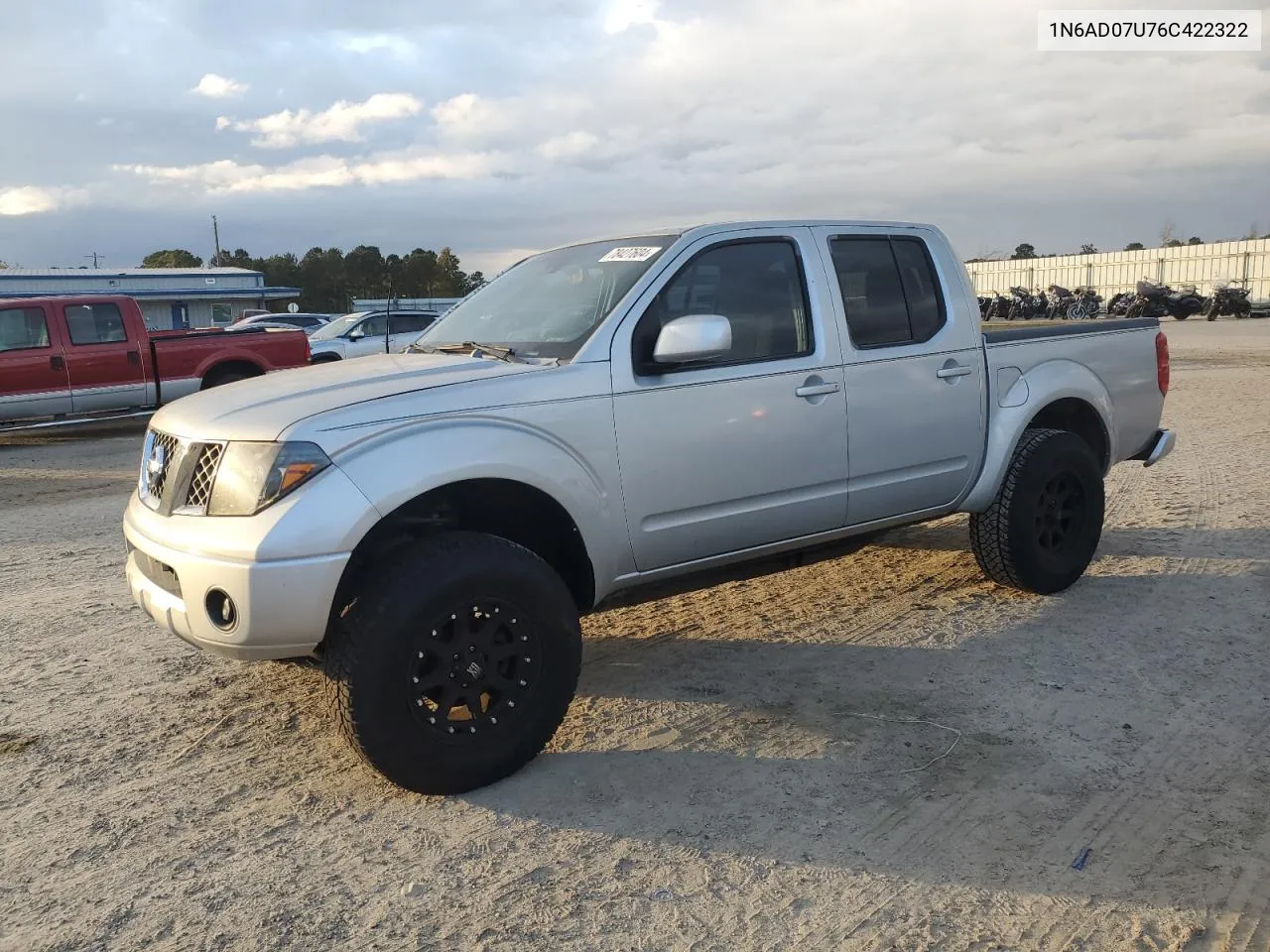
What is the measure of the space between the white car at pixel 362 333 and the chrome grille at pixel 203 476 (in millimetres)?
11727

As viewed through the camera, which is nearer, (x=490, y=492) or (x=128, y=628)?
(x=490, y=492)

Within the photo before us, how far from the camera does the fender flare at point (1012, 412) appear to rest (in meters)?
4.99

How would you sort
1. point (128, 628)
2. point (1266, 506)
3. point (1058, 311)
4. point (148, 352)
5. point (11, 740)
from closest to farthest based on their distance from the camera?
A: point (11, 740) < point (128, 628) < point (1266, 506) < point (148, 352) < point (1058, 311)

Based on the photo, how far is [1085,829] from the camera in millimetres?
3031

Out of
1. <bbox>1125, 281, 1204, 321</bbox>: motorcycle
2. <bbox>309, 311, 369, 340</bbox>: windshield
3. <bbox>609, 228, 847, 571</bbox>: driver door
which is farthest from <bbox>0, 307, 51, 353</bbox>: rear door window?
<bbox>1125, 281, 1204, 321</bbox>: motorcycle

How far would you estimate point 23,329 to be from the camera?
12117 mm

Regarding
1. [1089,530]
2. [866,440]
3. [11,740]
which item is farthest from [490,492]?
[1089,530]

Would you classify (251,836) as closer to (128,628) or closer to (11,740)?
(11,740)

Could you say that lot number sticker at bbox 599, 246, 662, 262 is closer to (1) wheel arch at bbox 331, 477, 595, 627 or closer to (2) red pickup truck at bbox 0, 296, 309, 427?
(1) wheel arch at bbox 331, 477, 595, 627

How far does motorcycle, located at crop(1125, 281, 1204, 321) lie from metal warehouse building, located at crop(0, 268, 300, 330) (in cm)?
4266

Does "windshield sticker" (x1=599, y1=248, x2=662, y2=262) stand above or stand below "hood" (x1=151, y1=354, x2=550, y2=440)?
above

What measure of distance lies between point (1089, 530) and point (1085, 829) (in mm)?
2646

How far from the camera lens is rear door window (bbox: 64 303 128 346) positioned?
487 inches

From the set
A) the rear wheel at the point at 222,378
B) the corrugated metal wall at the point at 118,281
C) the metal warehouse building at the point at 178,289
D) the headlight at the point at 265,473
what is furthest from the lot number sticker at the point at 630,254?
the metal warehouse building at the point at 178,289
